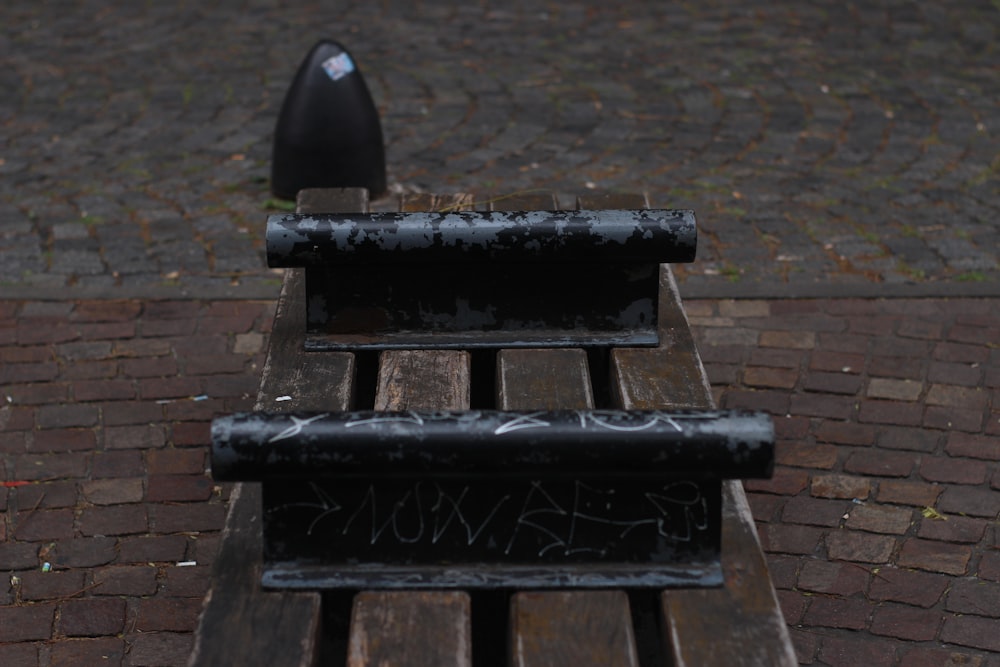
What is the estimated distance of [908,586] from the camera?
3549 millimetres

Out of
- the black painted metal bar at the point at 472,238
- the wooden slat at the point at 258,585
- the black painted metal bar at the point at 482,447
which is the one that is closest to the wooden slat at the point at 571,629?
the black painted metal bar at the point at 482,447

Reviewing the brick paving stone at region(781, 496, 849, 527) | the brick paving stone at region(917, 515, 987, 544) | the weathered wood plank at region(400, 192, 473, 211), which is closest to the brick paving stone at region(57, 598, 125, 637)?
the weathered wood plank at region(400, 192, 473, 211)

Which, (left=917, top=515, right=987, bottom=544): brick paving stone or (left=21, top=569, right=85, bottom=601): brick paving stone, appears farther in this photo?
(left=917, top=515, right=987, bottom=544): brick paving stone

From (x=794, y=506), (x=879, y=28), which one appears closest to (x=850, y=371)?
(x=794, y=506)

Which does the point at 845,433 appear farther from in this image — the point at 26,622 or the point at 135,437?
the point at 26,622

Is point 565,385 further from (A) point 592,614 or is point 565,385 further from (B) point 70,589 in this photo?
(B) point 70,589

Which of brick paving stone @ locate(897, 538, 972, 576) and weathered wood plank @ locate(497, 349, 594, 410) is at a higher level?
weathered wood plank @ locate(497, 349, 594, 410)

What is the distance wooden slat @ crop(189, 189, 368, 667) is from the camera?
2.09 m

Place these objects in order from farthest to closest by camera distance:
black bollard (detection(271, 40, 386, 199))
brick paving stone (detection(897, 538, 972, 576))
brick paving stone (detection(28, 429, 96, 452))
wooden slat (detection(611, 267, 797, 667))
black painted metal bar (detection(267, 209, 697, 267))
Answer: black bollard (detection(271, 40, 386, 199))
brick paving stone (detection(28, 429, 96, 452))
brick paving stone (detection(897, 538, 972, 576))
black painted metal bar (detection(267, 209, 697, 267))
wooden slat (detection(611, 267, 797, 667))

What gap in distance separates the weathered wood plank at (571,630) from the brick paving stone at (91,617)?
5.25 ft

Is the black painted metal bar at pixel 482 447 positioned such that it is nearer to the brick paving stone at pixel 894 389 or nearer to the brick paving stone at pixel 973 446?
the brick paving stone at pixel 973 446

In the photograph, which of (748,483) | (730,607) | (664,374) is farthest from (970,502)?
(730,607)

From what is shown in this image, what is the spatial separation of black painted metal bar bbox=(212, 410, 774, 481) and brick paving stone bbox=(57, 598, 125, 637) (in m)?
1.44

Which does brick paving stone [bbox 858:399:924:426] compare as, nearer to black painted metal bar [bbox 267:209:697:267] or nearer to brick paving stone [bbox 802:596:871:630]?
brick paving stone [bbox 802:596:871:630]
